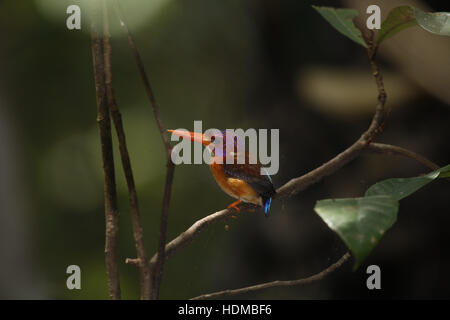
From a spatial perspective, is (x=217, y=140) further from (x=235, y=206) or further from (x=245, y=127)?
(x=245, y=127)

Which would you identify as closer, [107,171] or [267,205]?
[107,171]

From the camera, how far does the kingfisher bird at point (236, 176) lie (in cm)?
72

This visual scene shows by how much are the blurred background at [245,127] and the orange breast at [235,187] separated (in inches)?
2.0

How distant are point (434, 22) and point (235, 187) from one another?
Result: 341 millimetres

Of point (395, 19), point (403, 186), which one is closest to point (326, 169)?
point (403, 186)

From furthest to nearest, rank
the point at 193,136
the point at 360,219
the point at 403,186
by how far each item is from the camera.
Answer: the point at 193,136
the point at 403,186
the point at 360,219

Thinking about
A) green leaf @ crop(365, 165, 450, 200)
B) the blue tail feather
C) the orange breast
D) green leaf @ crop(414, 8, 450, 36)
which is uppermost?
green leaf @ crop(414, 8, 450, 36)

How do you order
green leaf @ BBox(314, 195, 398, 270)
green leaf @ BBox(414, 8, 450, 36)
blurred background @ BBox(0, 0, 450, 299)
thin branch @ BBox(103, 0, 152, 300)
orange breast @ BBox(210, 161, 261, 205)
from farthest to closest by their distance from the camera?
blurred background @ BBox(0, 0, 450, 299)
orange breast @ BBox(210, 161, 261, 205)
green leaf @ BBox(414, 8, 450, 36)
thin branch @ BBox(103, 0, 152, 300)
green leaf @ BBox(314, 195, 398, 270)

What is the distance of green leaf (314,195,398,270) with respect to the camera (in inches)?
16.1

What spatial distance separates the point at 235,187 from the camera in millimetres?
761

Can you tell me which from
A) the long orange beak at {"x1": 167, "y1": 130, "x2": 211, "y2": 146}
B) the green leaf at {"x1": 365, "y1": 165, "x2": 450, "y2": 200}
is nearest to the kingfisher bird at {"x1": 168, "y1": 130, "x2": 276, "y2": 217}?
the long orange beak at {"x1": 167, "y1": 130, "x2": 211, "y2": 146}

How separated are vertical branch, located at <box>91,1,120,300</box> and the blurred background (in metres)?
0.29

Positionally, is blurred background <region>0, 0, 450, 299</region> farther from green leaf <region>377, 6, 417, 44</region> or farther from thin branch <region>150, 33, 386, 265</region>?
green leaf <region>377, 6, 417, 44</region>

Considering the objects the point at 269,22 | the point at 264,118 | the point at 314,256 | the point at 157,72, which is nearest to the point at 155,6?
the point at 157,72
